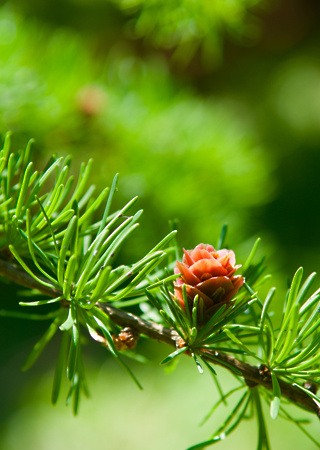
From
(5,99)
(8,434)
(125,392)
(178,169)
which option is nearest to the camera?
(5,99)

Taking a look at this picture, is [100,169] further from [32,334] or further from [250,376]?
[32,334]

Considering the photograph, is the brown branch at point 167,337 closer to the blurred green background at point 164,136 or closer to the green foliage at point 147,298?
the green foliage at point 147,298

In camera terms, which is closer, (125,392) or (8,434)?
(125,392)

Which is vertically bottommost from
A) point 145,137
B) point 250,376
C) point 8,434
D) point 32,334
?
point 8,434

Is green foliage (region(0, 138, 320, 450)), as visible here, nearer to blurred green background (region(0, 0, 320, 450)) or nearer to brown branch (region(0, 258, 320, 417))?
brown branch (region(0, 258, 320, 417))

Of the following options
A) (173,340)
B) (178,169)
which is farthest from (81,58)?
(173,340)

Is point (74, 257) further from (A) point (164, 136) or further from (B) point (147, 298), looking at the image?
(A) point (164, 136)

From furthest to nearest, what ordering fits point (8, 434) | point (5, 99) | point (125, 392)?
point (8, 434) → point (125, 392) → point (5, 99)
